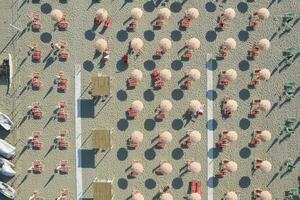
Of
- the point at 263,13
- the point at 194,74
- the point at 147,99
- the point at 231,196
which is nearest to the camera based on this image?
the point at 263,13

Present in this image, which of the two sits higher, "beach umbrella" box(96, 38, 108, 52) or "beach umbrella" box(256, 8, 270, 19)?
"beach umbrella" box(256, 8, 270, 19)

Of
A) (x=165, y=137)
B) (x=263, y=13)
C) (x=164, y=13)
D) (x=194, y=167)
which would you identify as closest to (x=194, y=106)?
(x=165, y=137)

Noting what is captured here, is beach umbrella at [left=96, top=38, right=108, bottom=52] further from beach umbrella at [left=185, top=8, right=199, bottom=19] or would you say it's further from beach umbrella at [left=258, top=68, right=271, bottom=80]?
beach umbrella at [left=258, top=68, right=271, bottom=80]

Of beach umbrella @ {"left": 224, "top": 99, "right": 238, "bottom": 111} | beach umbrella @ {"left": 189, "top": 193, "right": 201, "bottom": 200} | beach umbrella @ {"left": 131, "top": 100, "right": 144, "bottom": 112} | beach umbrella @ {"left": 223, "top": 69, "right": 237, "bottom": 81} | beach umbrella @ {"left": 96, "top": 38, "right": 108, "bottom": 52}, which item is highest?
beach umbrella @ {"left": 96, "top": 38, "right": 108, "bottom": 52}

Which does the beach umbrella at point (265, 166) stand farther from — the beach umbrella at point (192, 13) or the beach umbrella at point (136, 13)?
the beach umbrella at point (136, 13)

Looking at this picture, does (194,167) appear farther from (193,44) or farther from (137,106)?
(193,44)

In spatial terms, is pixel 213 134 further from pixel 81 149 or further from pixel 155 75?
pixel 81 149

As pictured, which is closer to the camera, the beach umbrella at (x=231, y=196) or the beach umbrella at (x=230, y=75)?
the beach umbrella at (x=230, y=75)

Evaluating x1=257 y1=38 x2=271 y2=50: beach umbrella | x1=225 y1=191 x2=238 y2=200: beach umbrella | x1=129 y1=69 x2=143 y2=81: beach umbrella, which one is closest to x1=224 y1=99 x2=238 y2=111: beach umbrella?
x1=257 y1=38 x2=271 y2=50: beach umbrella

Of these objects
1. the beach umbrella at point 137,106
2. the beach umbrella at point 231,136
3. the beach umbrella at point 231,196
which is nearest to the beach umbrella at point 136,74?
the beach umbrella at point 137,106
